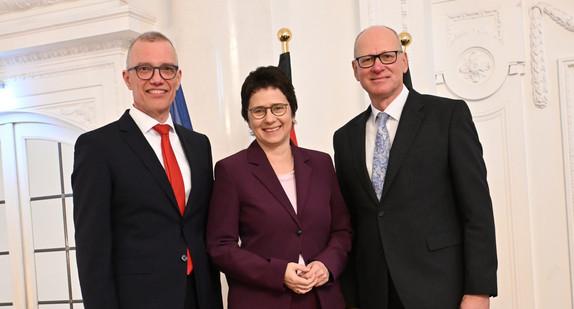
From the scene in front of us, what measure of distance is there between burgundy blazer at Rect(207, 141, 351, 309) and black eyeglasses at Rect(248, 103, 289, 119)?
16 centimetres

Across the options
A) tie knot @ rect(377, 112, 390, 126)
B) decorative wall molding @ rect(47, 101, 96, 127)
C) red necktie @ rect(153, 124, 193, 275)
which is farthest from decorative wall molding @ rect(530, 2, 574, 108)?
decorative wall molding @ rect(47, 101, 96, 127)

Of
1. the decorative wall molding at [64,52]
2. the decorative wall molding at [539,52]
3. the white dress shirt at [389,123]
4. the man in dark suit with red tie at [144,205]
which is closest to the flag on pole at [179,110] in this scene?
the decorative wall molding at [64,52]

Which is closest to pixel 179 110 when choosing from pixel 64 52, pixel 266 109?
pixel 64 52

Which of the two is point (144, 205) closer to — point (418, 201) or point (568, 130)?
point (418, 201)

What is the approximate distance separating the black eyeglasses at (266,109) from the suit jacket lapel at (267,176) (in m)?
0.15

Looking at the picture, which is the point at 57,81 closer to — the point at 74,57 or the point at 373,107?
the point at 74,57

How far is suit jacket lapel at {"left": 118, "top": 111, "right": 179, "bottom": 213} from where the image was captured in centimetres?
228

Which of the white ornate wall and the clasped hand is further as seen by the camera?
the white ornate wall

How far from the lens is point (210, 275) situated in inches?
95.3

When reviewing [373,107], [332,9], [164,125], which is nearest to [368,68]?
[373,107]

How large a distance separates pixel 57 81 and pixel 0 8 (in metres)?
0.78

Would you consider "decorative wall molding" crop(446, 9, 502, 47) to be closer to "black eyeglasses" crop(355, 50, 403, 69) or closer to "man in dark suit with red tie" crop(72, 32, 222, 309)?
"black eyeglasses" crop(355, 50, 403, 69)

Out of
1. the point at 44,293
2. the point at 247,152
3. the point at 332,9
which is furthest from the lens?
the point at 44,293

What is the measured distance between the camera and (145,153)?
90.7 inches
